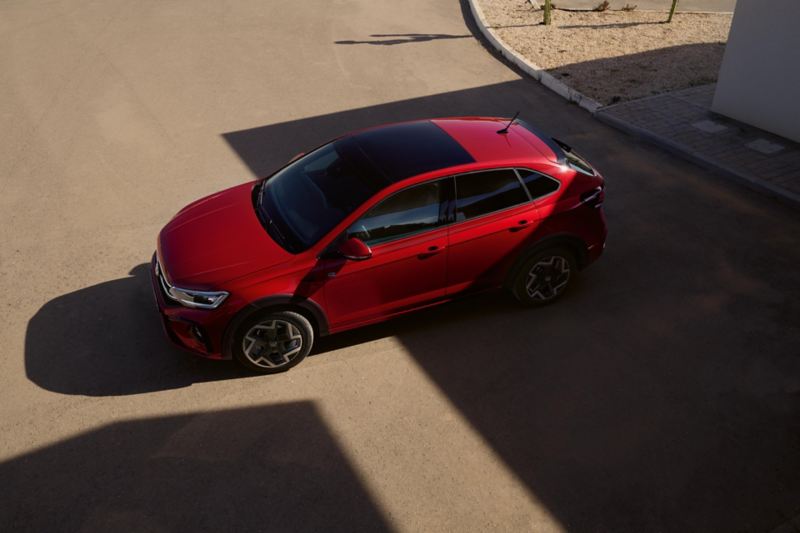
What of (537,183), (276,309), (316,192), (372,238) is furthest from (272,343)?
(537,183)

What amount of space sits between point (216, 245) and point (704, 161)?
6.89 meters

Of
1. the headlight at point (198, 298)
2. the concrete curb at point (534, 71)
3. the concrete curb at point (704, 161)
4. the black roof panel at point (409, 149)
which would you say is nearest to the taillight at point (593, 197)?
the black roof panel at point (409, 149)

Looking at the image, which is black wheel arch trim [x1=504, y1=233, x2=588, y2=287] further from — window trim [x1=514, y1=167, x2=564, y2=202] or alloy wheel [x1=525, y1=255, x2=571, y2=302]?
window trim [x1=514, y1=167, x2=564, y2=202]

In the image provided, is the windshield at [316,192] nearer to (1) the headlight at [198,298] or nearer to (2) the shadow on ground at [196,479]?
(1) the headlight at [198,298]

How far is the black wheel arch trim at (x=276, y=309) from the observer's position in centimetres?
569

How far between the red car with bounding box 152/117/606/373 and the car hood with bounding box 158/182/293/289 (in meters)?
Result: 0.01

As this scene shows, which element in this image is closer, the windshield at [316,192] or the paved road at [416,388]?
the paved road at [416,388]

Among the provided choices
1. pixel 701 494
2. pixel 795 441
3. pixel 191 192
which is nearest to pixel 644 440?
pixel 701 494

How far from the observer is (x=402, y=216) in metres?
6.04

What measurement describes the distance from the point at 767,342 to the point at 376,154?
13.1 ft

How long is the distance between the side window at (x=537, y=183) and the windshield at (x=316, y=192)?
1383mm

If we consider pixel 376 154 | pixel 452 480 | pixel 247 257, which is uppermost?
pixel 376 154

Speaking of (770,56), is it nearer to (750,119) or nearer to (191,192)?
(750,119)

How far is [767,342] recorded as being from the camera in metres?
6.43
